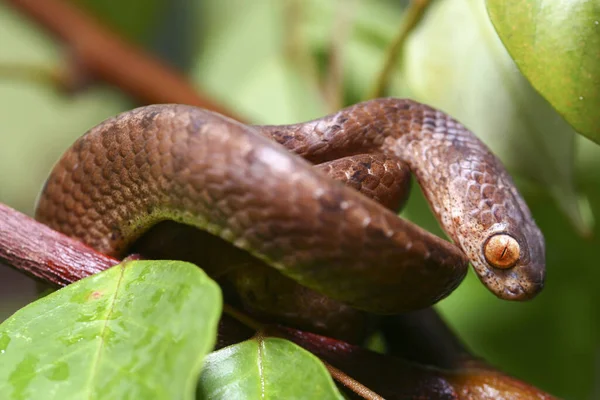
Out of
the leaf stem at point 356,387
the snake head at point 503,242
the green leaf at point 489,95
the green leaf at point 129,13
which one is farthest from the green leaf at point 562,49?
the green leaf at point 129,13

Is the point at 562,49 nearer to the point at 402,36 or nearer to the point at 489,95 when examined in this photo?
the point at 489,95

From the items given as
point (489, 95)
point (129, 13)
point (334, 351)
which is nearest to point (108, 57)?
point (129, 13)

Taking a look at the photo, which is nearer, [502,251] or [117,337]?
[117,337]

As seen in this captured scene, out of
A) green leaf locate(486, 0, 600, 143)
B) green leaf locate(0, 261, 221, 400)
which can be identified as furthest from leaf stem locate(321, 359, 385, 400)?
green leaf locate(486, 0, 600, 143)

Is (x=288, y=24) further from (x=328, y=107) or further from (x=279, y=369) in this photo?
(x=279, y=369)

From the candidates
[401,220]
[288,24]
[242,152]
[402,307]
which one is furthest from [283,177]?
[288,24]

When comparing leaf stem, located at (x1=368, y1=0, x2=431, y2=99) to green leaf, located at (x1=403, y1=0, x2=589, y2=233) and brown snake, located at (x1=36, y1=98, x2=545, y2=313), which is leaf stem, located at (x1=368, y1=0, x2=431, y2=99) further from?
brown snake, located at (x1=36, y1=98, x2=545, y2=313)
